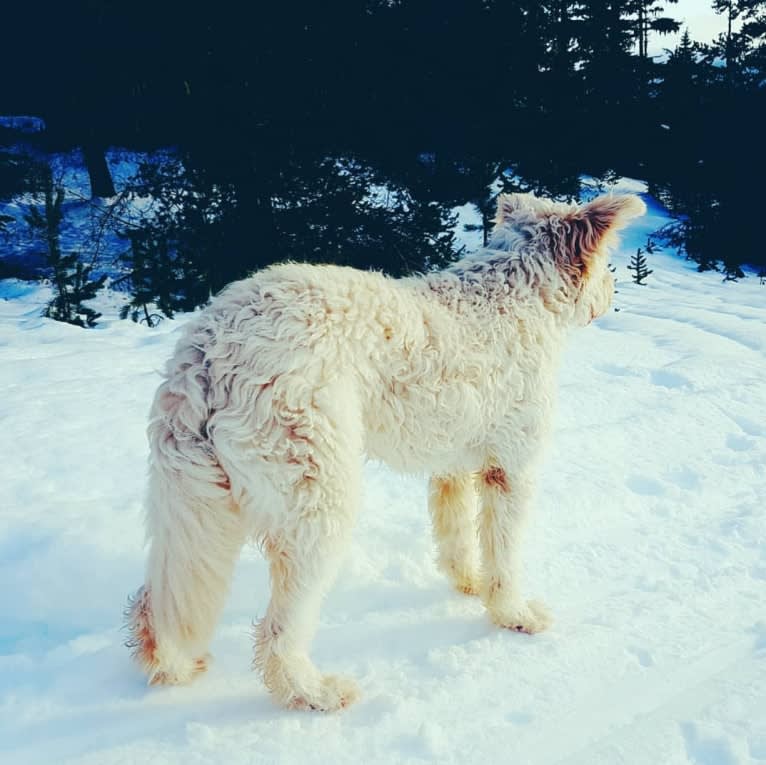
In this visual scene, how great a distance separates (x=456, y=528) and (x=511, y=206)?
183 cm

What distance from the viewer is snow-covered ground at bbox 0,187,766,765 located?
249 cm

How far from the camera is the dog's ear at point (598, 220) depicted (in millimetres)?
3379

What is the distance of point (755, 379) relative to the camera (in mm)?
6371

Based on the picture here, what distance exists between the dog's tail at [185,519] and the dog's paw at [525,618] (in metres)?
1.40

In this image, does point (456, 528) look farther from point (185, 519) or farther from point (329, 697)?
→ point (185, 519)

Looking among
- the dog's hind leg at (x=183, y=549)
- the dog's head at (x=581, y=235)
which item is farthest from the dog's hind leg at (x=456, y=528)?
the dog's hind leg at (x=183, y=549)

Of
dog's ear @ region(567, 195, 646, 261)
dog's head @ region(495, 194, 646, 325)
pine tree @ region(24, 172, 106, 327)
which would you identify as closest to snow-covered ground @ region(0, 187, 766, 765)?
dog's head @ region(495, 194, 646, 325)

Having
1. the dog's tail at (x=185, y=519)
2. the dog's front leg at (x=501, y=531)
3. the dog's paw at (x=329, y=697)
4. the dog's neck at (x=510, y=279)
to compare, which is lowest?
the dog's paw at (x=329, y=697)

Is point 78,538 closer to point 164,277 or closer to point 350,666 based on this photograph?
point 350,666

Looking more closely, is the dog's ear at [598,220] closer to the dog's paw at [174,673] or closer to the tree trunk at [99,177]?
the dog's paw at [174,673]

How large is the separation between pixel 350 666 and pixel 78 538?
161cm

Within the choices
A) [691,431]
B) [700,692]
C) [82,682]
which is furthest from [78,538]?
[691,431]

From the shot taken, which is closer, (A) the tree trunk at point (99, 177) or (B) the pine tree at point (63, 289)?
(B) the pine tree at point (63, 289)

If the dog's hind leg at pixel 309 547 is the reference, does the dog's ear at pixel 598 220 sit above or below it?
above
